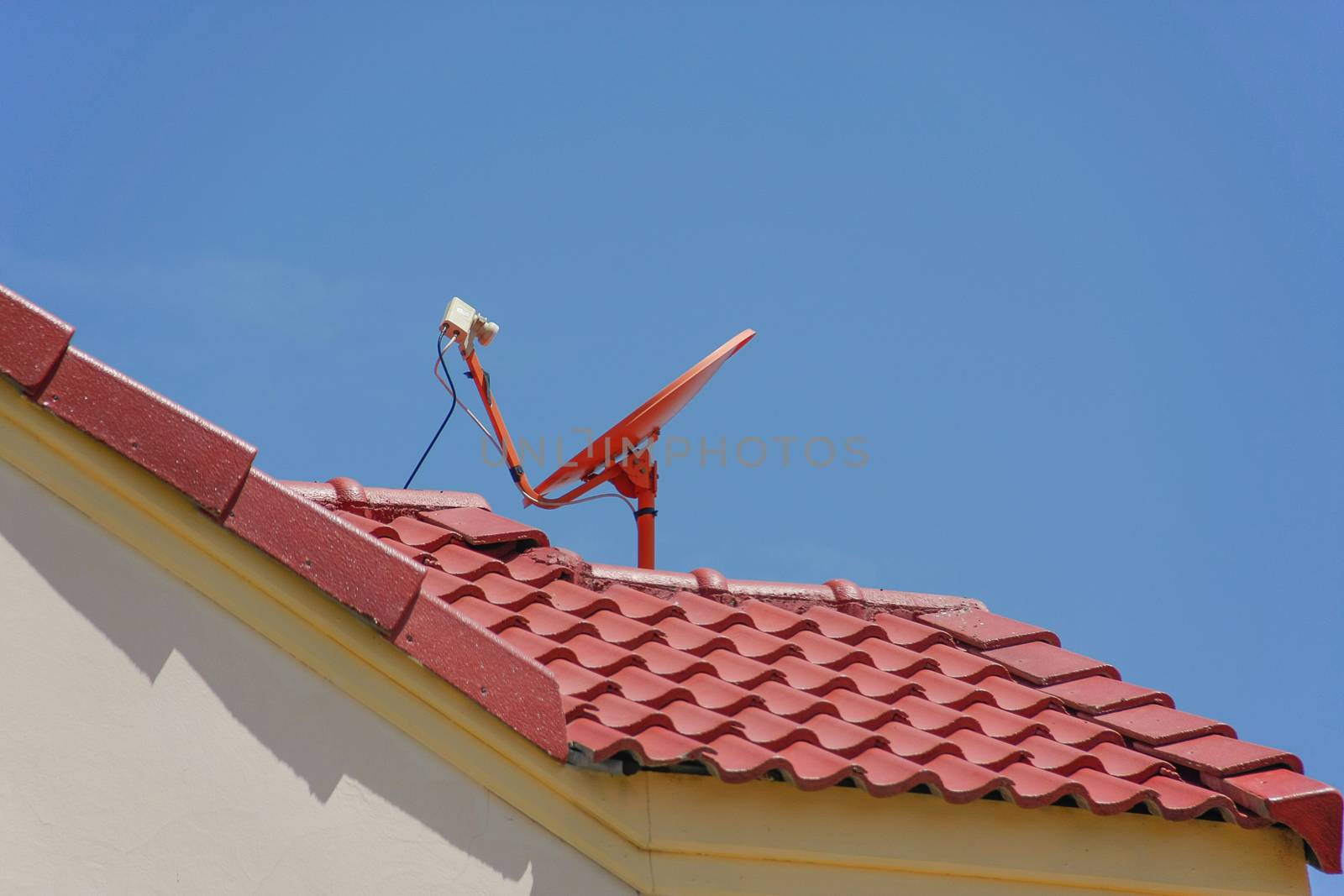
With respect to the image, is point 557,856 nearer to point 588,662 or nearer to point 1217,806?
point 588,662

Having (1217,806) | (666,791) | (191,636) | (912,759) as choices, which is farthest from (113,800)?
(1217,806)

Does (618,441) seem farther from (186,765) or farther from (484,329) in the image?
(186,765)

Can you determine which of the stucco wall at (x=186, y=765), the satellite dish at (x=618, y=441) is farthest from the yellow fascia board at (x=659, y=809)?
the satellite dish at (x=618, y=441)

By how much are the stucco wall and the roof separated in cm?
26

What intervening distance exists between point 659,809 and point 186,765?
4.33ft

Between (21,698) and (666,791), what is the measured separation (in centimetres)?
177

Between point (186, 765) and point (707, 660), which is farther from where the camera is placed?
point (707, 660)

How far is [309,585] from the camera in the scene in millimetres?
4195

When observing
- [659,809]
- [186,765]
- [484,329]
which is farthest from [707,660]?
[484,329]

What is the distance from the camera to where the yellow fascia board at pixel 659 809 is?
4145mm

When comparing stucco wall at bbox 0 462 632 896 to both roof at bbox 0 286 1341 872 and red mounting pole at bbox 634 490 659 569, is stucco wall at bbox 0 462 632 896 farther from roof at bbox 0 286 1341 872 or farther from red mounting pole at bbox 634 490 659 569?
Answer: red mounting pole at bbox 634 490 659 569

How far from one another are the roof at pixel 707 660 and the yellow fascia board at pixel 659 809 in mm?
70

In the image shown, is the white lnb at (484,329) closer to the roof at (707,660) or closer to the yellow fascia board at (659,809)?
the roof at (707,660)

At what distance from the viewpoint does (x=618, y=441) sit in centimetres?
712
